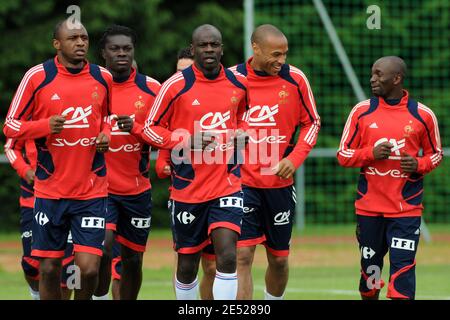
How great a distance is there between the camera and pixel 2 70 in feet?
84.1

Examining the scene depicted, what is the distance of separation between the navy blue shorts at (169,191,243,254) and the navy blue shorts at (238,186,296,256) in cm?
79

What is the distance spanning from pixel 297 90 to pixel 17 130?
2.76 meters

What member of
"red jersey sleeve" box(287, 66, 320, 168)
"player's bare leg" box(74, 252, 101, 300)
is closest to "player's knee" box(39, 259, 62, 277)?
"player's bare leg" box(74, 252, 101, 300)

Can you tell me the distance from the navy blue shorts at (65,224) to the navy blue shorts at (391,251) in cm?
253

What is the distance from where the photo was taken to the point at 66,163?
10328 millimetres

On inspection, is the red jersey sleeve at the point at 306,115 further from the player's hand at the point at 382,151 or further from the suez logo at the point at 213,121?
the suez logo at the point at 213,121

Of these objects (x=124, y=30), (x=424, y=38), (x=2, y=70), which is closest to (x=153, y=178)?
(x=2, y=70)

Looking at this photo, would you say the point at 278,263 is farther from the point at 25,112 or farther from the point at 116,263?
the point at 25,112

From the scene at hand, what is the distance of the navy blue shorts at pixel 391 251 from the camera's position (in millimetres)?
10992

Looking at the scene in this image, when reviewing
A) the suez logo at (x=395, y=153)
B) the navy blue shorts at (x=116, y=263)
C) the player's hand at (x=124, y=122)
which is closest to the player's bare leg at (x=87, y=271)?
the player's hand at (x=124, y=122)

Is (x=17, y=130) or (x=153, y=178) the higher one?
(x=17, y=130)

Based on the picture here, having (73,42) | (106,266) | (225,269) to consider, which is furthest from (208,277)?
(73,42)

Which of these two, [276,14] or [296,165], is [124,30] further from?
[276,14]

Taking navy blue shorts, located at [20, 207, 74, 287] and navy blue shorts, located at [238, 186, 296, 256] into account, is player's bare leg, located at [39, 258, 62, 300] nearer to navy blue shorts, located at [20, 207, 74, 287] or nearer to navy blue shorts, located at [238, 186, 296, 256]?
navy blue shorts, located at [20, 207, 74, 287]
